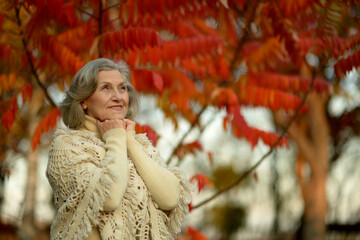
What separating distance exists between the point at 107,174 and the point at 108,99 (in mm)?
478

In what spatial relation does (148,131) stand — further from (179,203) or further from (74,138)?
(74,138)

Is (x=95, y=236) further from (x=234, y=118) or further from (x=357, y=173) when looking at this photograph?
(x=357, y=173)

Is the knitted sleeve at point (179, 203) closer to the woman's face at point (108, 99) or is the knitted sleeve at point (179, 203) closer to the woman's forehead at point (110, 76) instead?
the woman's face at point (108, 99)

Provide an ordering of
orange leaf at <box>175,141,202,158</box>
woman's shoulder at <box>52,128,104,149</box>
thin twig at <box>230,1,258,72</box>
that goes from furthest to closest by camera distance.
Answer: orange leaf at <box>175,141,202,158</box>, thin twig at <box>230,1,258,72</box>, woman's shoulder at <box>52,128,104,149</box>

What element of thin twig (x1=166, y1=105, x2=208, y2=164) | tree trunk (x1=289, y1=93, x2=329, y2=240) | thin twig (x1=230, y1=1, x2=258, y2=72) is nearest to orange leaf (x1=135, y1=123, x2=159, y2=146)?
thin twig (x1=166, y1=105, x2=208, y2=164)

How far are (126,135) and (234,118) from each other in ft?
6.78

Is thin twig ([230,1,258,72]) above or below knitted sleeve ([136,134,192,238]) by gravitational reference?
above

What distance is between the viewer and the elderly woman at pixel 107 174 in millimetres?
2264

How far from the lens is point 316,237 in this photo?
9.88 m

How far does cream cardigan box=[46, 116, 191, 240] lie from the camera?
225cm

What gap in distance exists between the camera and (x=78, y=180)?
2293 mm

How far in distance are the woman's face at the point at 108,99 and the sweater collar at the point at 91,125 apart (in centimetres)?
3

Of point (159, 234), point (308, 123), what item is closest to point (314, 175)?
point (308, 123)

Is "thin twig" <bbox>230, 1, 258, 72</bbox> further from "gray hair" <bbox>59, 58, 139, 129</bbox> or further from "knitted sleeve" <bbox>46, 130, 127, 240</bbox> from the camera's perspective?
"knitted sleeve" <bbox>46, 130, 127, 240</bbox>
